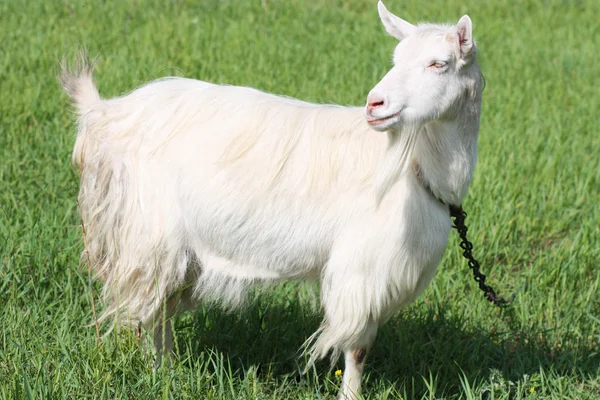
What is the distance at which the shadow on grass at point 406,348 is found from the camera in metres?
3.92

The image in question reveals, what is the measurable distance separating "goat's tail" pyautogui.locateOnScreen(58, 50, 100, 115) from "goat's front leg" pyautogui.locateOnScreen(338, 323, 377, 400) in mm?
1545

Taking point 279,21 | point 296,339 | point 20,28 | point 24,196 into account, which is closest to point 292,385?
point 296,339

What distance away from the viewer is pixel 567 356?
4.05 meters

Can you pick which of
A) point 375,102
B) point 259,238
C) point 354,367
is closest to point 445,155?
point 375,102

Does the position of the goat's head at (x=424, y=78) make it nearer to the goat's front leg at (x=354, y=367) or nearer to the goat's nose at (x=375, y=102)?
the goat's nose at (x=375, y=102)

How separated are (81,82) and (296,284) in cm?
152

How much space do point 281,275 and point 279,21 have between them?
5.81 m

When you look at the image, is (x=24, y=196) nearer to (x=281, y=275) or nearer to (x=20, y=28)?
(x=281, y=275)

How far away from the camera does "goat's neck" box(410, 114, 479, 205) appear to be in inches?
124

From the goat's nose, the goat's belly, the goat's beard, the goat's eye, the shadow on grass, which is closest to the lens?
the goat's nose

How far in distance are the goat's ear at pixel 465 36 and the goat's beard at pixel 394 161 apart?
330 mm

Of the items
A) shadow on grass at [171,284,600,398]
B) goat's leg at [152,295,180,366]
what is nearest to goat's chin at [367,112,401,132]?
goat's leg at [152,295,180,366]

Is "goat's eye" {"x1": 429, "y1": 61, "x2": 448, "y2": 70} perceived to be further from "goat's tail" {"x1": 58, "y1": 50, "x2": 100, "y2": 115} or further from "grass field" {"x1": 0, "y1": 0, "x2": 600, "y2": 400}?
"goat's tail" {"x1": 58, "y1": 50, "x2": 100, "y2": 115}

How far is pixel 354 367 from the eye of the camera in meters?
3.52
